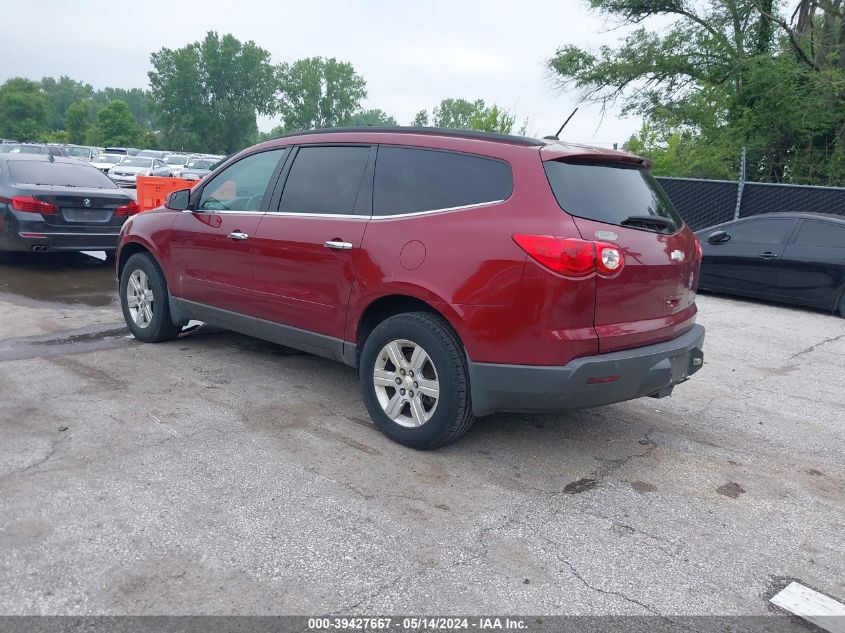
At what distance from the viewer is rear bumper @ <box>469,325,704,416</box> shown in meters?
3.60

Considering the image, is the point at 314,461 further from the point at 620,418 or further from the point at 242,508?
the point at 620,418

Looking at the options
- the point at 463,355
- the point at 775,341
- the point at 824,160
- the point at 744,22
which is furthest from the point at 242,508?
the point at 744,22

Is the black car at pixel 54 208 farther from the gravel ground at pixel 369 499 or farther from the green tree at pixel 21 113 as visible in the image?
the green tree at pixel 21 113

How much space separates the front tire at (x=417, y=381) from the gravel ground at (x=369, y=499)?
17cm

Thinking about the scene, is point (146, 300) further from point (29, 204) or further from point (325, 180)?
point (29, 204)

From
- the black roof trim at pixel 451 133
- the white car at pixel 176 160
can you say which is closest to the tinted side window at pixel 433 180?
the black roof trim at pixel 451 133

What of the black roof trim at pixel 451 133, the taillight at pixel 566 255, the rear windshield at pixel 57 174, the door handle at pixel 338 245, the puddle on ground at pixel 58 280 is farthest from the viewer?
the rear windshield at pixel 57 174

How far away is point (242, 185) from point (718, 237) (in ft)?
24.2

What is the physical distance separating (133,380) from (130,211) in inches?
209

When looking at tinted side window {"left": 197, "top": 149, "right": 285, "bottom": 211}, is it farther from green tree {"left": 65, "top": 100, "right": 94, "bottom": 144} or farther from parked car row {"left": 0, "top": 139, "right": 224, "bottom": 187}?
green tree {"left": 65, "top": 100, "right": 94, "bottom": 144}

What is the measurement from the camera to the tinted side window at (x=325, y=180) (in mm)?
4564

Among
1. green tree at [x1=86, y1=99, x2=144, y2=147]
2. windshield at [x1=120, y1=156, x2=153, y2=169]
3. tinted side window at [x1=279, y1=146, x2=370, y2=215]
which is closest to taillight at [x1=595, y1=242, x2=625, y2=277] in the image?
tinted side window at [x1=279, y1=146, x2=370, y2=215]

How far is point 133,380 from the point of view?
16.8ft

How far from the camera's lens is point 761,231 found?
33.1 ft
